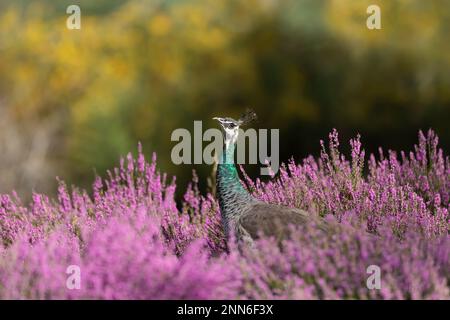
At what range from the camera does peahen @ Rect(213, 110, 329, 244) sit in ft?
14.1

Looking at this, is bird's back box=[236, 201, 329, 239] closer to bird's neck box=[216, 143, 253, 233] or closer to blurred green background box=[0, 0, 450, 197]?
bird's neck box=[216, 143, 253, 233]

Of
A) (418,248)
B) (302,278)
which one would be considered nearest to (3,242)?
(302,278)

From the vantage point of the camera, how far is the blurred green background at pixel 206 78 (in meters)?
16.5

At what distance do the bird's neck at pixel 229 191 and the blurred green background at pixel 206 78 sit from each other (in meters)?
9.60

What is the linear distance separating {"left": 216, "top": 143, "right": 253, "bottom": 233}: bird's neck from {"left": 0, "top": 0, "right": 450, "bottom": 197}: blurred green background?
9603 millimetres

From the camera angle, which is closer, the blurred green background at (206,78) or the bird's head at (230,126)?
the bird's head at (230,126)

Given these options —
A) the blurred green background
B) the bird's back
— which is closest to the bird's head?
the bird's back

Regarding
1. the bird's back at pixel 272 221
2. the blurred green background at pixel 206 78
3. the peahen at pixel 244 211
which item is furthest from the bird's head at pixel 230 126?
the blurred green background at pixel 206 78

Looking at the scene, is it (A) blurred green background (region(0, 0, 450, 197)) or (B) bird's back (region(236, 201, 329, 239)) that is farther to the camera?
(A) blurred green background (region(0, 0, 450, 197))

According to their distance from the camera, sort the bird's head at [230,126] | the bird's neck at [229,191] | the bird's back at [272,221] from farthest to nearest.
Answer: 1. the bird's head at [230,126]
2. the bird's neck at [229,191]
3. the bird's back at [272,221]

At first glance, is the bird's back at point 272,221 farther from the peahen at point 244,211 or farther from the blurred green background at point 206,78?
the blurred green background at point 206,78

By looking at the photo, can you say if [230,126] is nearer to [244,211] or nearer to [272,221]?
[244,211]

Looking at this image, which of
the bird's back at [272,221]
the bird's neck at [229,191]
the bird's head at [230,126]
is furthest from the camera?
the bird's head at [230,126]
